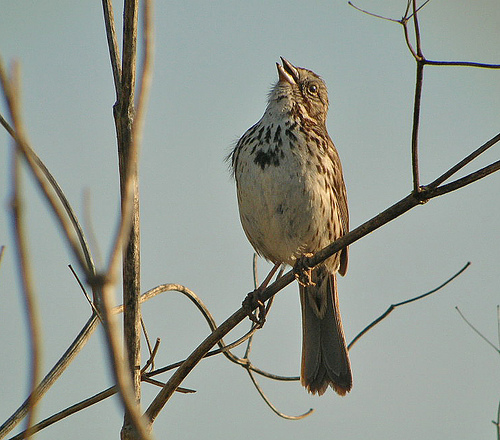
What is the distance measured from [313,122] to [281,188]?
797mm

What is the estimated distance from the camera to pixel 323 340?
567 cm

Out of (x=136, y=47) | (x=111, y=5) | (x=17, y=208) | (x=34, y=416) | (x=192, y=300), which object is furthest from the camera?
(x=192, y=300)

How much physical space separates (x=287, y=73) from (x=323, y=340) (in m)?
2.03

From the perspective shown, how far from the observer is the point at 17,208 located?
1189 mm

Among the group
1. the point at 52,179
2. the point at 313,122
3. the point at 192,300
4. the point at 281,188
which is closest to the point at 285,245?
the point at 281,188

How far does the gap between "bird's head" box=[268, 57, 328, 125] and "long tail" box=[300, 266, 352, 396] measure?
1.16m

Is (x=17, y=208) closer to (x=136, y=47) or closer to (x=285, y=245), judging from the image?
(x=136, y=47)

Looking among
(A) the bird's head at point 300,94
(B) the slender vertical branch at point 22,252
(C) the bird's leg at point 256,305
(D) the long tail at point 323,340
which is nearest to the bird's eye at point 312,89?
(A) the bird's head at point 300,94

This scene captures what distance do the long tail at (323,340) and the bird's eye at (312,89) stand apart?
53.5 inches

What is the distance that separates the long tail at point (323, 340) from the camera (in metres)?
5.43

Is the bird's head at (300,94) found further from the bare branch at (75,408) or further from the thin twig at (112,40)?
the bare branch at (75,408)

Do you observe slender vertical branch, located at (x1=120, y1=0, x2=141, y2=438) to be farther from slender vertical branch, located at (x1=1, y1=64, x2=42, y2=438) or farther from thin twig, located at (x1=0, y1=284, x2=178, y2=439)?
slender vertical branch, located at (x1=1, y1=64, x2=42, y2=438)

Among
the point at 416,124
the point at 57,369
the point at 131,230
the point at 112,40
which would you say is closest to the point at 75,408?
the point at 57,369

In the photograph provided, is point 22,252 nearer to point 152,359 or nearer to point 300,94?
point 152,359
